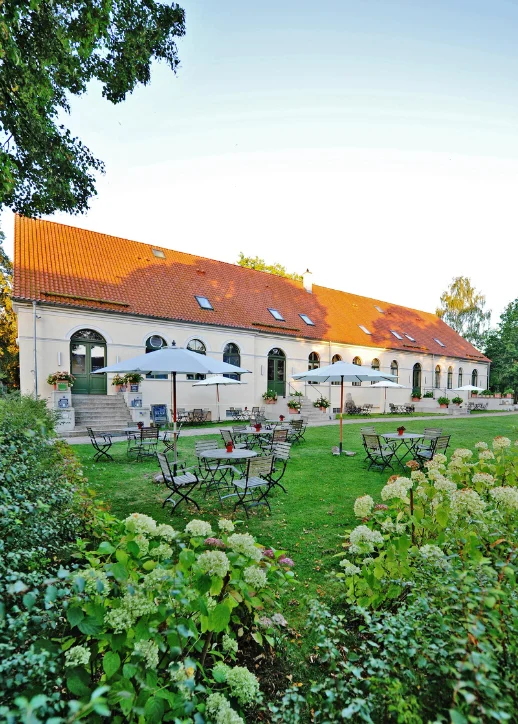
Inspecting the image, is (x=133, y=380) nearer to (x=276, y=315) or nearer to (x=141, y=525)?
(x=276, y=315)

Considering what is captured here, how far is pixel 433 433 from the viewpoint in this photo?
9.29 m

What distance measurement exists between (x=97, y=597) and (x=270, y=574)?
1265 mm

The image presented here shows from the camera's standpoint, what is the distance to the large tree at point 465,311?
42.6 m

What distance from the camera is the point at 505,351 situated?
120 ft

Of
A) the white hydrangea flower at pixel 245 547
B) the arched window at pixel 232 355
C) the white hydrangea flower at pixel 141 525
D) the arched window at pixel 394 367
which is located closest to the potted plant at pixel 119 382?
the arched window at pixel 232 355

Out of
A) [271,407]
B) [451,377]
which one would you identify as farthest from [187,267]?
[451,377]

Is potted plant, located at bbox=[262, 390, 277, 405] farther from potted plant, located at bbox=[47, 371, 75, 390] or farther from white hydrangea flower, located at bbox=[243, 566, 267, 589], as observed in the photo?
white hydrangea flower, located at bbox=[243, 566, 267, 589]

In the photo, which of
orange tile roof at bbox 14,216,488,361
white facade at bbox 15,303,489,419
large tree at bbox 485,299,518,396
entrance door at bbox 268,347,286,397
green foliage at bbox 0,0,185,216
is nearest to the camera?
green foliage at bbox 0,0,185,216

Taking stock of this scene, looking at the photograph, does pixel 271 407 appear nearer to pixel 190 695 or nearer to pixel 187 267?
pixel 187 267

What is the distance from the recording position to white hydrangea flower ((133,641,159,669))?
158 centimetres

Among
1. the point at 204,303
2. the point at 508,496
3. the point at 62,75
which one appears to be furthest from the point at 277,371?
the point at 508,496

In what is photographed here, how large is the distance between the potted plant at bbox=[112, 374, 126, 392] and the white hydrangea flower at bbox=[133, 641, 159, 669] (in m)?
15.3

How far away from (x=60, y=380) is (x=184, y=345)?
19.2ft

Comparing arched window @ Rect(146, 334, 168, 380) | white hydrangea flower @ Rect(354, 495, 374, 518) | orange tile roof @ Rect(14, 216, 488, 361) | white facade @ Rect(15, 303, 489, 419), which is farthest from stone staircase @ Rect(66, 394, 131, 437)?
white hydrangea flower @ Rect(354, 495, 374, 518)
